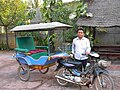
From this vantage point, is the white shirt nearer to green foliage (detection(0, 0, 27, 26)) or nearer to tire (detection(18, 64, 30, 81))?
tire (detection(18, 64, 30, 81))

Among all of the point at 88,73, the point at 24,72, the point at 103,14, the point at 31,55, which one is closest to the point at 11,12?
the point at 103,14

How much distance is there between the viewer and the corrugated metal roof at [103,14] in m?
10.4

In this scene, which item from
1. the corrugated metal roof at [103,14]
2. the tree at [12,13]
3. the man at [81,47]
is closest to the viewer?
the man at [81,47]

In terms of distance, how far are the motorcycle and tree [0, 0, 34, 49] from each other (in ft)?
31.2

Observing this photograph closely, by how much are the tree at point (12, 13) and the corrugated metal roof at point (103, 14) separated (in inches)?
220

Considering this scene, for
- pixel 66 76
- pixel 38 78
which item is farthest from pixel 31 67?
pixel 66 76

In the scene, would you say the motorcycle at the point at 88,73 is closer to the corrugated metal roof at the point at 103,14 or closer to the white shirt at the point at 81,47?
the white shirt at the point at 81,47

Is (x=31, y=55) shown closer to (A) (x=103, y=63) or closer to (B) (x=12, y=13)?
(A) (x=103, y=63)

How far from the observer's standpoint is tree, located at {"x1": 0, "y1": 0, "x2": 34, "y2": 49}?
14961 mm

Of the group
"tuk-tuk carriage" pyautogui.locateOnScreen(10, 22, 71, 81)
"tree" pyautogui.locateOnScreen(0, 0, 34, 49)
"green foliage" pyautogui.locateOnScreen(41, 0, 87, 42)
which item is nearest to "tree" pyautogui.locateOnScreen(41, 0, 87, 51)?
"green foliage" pyautogui.locateOnScreen(41, 0, 87, 42)

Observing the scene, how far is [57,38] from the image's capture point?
1345cm

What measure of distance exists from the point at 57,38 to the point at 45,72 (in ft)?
19.1

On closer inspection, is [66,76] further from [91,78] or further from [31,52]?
[31,52]

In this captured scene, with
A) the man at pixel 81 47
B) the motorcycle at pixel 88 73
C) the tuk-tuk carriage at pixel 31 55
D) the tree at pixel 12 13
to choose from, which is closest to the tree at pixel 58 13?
the tree at pixel 12 13
